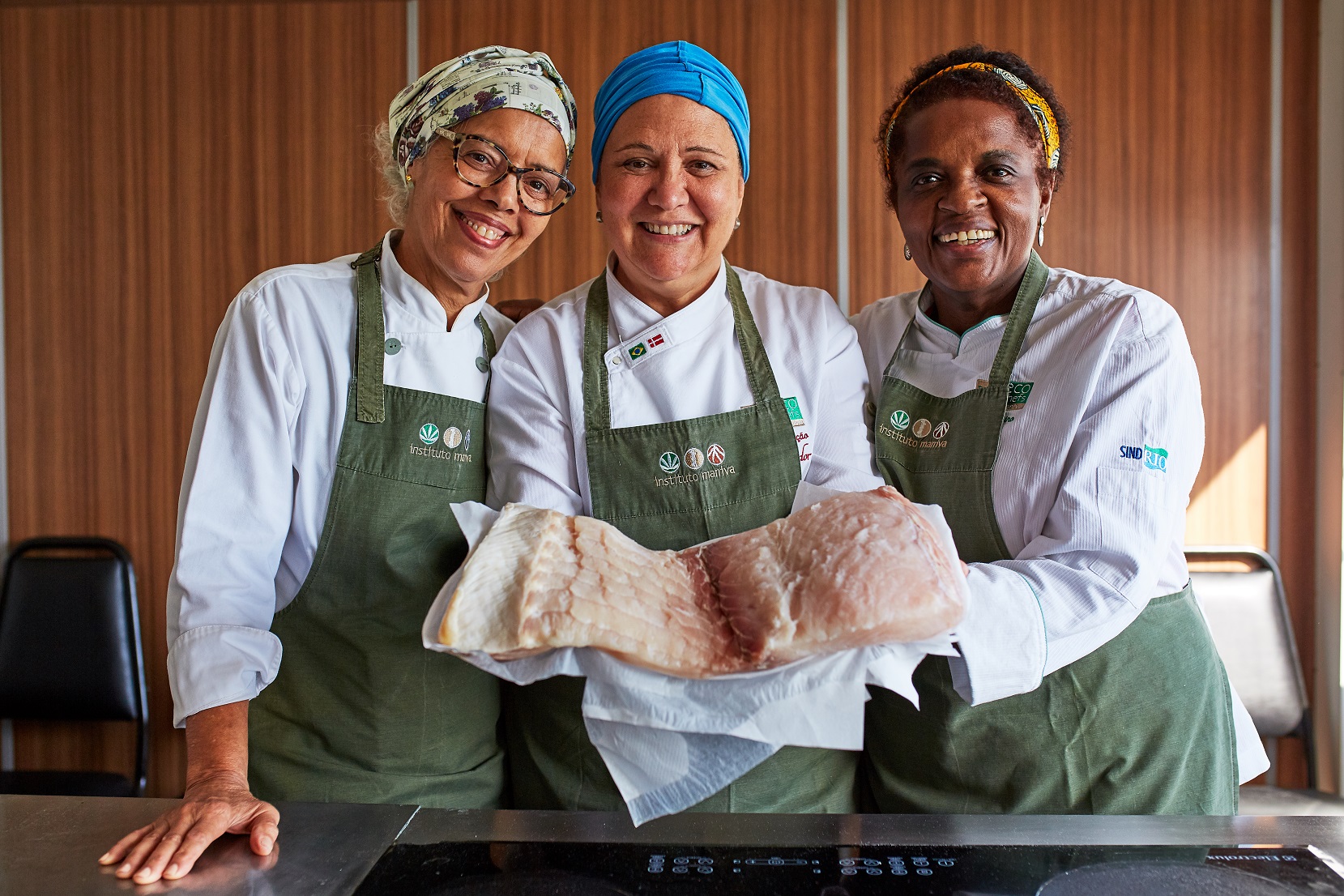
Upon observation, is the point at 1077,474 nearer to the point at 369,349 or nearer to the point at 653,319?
the point at 653,319

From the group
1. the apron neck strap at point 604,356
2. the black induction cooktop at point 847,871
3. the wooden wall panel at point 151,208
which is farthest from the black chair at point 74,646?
the black induction cooktop at point 847,871

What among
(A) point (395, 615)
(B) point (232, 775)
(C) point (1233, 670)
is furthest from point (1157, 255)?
(B) point (232, 775)

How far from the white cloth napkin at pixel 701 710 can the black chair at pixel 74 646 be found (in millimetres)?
2449

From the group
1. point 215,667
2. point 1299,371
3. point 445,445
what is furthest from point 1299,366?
point 215,667

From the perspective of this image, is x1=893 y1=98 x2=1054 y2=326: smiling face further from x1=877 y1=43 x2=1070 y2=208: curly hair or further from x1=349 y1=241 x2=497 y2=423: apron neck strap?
x1=349 y1=241 x2=497 y2=423: apron neck strap

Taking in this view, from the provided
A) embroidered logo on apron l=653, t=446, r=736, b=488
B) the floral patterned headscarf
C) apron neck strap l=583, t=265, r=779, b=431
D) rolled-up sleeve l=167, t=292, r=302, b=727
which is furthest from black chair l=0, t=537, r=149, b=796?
embroidered logo on apron l=653, t=446, r=736, b=488

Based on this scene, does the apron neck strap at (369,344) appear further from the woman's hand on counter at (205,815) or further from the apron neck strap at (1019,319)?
the apron neck strap at (1019,319)

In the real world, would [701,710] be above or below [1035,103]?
below

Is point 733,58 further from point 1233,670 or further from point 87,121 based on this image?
point 1233,670

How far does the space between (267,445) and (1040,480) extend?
1.16m

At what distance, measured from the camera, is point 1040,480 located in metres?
1.32

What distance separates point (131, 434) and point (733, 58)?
237 centimetres

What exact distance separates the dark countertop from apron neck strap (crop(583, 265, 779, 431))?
63 cm

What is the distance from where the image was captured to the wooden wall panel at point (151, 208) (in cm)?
294
